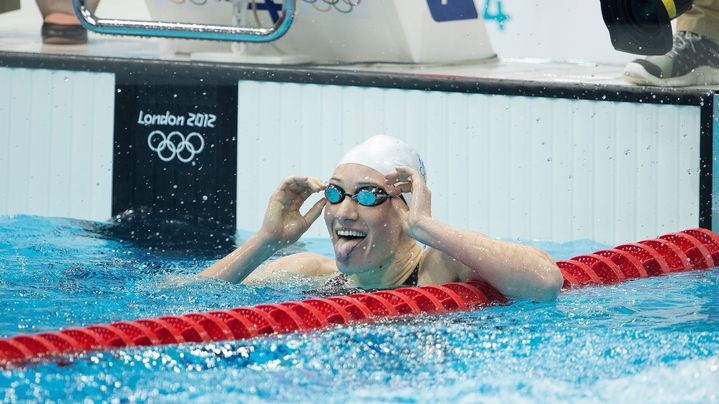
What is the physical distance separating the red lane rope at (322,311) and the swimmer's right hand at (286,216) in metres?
0.35

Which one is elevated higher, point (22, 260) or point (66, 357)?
point (66, 357)

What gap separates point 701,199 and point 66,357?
2514 mm

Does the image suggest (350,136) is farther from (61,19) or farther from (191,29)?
(61,19)

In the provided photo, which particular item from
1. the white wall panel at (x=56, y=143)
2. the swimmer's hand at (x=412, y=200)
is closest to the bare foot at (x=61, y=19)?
the white wall panel at (x=56, y=143)

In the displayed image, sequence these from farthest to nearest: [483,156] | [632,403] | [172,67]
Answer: [172,67] < [483,156] < [632,403]

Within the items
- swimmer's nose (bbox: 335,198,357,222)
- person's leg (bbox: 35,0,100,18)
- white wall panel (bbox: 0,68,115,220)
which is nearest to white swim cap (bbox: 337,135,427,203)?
swimmer's nose (bbox: 335,198,357,222)

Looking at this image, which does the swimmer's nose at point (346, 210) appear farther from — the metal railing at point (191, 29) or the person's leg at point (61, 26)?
the person's leg at point (61, 26)

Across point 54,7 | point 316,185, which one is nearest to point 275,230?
point 316,185

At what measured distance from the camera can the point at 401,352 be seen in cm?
285

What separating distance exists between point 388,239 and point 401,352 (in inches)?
23.6

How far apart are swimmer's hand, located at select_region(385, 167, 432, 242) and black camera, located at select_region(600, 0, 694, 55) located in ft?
5.08

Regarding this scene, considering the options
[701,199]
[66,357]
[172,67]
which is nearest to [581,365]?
[66,357]

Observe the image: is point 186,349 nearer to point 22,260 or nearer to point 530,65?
point 22,260

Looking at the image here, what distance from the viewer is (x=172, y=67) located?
5078 millimetres
